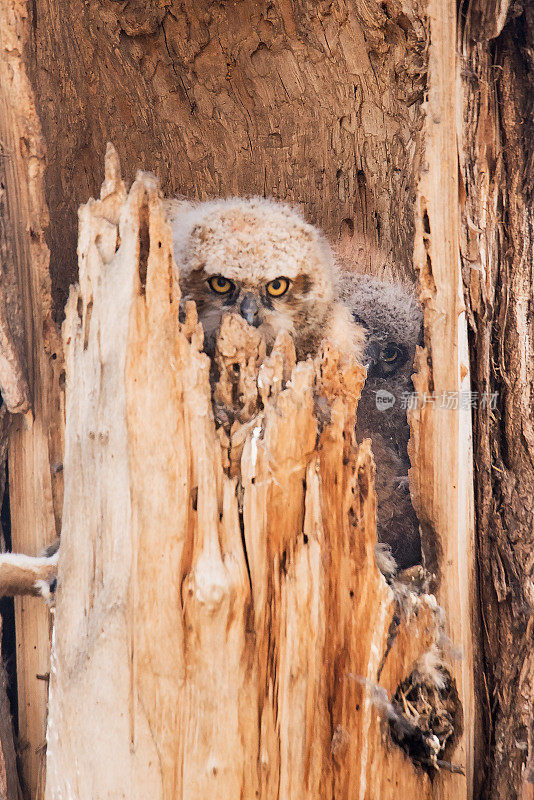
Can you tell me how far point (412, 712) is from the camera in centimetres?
164

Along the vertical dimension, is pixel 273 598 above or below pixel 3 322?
below

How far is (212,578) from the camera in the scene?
1.50 metres

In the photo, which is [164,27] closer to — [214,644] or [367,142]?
[367,142]

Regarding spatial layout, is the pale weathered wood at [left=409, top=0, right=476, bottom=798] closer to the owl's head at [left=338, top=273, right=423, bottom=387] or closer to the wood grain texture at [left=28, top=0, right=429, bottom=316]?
the wood grain texture at [left=28, top=0, right=429, bottom=316]

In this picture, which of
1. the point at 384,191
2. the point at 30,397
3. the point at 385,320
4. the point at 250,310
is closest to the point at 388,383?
the point at 385,320

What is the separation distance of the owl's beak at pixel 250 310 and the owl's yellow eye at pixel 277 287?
10 cm

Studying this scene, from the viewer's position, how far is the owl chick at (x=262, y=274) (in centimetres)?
203

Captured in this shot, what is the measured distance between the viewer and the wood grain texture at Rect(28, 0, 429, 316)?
201 cm

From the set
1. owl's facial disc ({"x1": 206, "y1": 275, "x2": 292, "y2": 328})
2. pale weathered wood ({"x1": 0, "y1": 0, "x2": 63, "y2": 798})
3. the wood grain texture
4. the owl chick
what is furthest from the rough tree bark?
pale weathered wood ({"x1": 0, "y1": 0, "x2": 63, "y2": 798})

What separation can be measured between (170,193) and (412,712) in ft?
6.18

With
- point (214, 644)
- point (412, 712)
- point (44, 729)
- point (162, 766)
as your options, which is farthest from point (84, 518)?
point (412, 712)

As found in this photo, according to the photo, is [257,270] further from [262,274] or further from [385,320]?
[385,320]

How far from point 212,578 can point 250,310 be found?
2.71 feet

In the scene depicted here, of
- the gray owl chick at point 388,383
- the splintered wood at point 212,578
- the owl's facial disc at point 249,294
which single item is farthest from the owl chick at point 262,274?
the splintered wood at point 212,578
